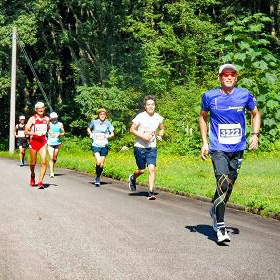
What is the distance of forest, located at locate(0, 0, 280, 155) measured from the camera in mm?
25391

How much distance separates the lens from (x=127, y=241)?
7.28m

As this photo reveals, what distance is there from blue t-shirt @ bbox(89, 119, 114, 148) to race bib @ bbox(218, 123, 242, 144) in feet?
26.1

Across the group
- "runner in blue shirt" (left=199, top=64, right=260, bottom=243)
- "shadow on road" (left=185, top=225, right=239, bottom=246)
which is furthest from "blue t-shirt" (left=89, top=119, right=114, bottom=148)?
"runner in blue shirt" (left=199, top=64, right=260, bottom=243)

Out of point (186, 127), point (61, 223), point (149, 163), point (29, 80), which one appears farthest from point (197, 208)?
point (29, 80)

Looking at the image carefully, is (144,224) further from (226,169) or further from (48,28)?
(48,28)

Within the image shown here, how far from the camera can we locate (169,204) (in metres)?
11.2

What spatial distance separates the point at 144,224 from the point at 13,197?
4185 mm

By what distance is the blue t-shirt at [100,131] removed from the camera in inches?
599

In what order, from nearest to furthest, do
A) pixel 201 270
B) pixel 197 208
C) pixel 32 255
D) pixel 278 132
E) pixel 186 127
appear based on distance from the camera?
pixel 201 270 < pixel 32 255 < pixel 197 208 < pixel 278 132 < pixel 186 127

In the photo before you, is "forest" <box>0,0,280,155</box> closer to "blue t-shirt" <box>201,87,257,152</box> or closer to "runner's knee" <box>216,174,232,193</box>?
"blue t-shirt" <box>201,87,257,152</box>

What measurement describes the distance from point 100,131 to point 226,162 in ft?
26.2

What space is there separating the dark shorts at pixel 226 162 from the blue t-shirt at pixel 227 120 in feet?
0.21

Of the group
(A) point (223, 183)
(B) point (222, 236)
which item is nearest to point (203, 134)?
(A) point (223, 183)

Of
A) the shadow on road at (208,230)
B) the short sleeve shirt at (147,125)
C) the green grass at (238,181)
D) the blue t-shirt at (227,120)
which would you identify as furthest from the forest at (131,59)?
the blue t-shirt at (227,120)
